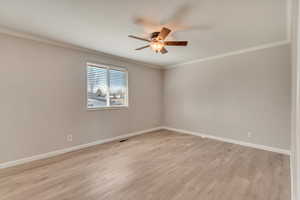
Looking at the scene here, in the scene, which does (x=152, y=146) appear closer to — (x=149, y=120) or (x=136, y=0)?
(x=149, y=120)

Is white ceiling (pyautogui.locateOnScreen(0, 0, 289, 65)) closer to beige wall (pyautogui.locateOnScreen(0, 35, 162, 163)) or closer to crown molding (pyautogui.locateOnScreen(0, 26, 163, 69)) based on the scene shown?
crown molding (pyautogui.locateOnScreen(0, 26, 163, 69))

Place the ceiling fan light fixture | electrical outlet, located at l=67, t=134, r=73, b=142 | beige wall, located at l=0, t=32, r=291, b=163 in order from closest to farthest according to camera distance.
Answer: the ceiling fan light fixture → beige wall, located at l=0, t=32, r=291, b=163 → electrical outlet, located at l=67, t=134, r=73, b=142

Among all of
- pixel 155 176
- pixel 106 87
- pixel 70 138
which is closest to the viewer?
pixel 155 176

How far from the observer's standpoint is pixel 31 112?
2.82 metres

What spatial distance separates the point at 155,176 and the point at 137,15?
2470 millimetres

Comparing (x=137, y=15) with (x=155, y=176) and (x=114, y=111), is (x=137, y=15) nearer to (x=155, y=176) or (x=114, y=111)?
(x=155, y=176)

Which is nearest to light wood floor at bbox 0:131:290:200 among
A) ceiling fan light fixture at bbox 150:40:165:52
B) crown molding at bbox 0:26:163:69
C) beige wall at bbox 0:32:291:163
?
beige wall at bbox 0:32:291:163

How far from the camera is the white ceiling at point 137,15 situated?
6.24 ft

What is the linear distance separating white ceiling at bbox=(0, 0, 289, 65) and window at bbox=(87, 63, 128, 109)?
2.62 ft

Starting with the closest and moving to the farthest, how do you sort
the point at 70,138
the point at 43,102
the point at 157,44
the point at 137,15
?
the point at 137,15 → the point at 157,44 → the point at 43,102 → the point at 70,138

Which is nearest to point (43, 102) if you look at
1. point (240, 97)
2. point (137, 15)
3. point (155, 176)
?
point (137, 15)

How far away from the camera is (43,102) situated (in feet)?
9.71

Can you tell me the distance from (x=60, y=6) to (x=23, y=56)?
4.96 feet

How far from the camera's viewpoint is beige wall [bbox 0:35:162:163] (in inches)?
102
